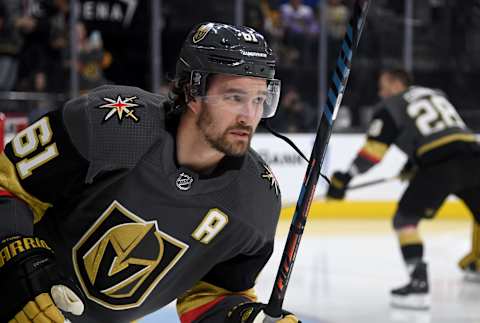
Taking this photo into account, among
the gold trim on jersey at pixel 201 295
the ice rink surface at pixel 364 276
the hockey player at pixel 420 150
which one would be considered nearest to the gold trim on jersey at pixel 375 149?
the hockey player at pixel 420 150

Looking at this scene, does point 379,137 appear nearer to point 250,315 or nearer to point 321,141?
point 250,315

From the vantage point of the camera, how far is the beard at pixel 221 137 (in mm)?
1867

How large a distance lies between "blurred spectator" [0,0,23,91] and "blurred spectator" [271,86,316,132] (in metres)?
1.88

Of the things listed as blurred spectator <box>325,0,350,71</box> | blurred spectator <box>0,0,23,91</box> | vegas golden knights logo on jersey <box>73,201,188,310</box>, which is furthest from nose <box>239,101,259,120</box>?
blurred spectator <box>325,0,350,71</box>

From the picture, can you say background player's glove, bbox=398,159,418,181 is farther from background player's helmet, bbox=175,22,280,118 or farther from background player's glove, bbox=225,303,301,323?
background player's helmet, bbox=175,22,280,118

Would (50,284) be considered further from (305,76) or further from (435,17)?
(435,17)

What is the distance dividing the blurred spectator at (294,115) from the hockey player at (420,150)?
2280 mm

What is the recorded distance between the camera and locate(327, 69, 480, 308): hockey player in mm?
4594

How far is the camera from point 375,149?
15.6ft

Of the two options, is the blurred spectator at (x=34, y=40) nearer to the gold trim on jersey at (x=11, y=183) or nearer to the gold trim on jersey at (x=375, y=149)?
the gold trim on jersey at (x=375, y=149)

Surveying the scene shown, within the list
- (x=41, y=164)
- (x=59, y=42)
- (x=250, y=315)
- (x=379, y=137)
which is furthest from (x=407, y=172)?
(x=41, y=164)

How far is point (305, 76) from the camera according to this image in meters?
7.31

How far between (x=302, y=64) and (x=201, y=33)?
5.46 m

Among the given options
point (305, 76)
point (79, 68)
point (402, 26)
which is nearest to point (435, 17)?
point (402, 26)
